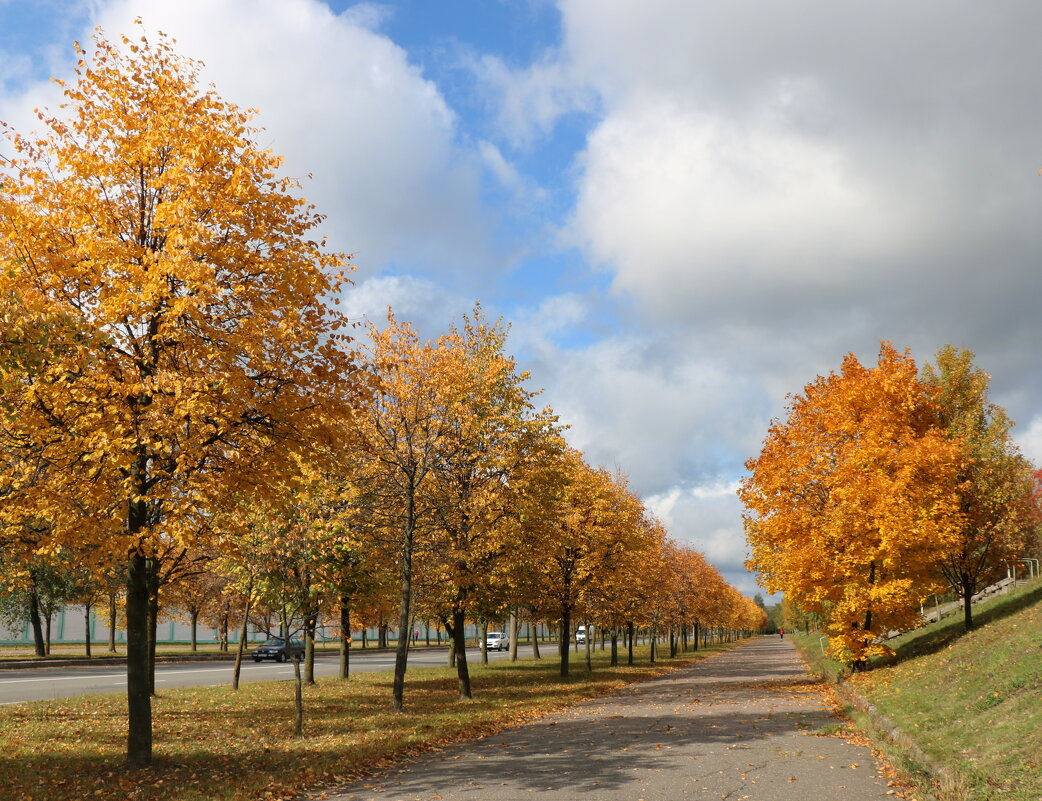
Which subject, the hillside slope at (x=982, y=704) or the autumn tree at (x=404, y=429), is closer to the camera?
the hillside slope at (x=982, y=704)

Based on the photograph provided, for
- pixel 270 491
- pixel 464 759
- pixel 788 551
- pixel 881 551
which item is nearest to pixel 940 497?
pixel 881 551

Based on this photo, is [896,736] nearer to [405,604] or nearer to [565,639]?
[405,604]

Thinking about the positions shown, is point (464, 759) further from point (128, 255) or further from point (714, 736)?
point (128, 255)

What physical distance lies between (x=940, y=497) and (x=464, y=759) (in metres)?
16.0

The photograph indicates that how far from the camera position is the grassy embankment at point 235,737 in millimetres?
9578

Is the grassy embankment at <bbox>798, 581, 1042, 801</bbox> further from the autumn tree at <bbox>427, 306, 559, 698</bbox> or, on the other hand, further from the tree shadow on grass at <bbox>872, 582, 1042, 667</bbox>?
the autumn tree at <bbox>427, 306, 559, 698</bbox>

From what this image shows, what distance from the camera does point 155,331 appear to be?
10180 millimetres

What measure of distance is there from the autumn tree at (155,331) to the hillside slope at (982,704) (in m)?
9.21

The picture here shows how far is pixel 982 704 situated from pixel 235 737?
1223 centimetres

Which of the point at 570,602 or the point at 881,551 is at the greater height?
the point at 881,551

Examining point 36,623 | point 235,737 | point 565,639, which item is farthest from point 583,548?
point 36,623

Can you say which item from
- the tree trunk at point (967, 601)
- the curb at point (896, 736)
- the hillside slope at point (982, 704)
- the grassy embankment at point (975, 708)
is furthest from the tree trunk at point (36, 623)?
the tree trunk at point (967, 601)

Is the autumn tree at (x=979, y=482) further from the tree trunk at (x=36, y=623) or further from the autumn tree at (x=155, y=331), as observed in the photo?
the tree trunk at (x=36, y=623)

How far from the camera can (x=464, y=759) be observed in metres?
11.7
